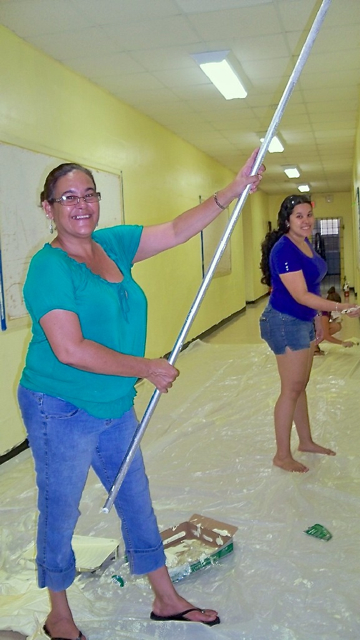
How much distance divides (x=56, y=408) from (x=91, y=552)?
0.86 metres

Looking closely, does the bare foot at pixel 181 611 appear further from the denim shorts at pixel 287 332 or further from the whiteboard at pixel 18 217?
the whiteboard at pixel 18 217

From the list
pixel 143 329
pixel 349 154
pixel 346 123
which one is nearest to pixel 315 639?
pixel 143 329

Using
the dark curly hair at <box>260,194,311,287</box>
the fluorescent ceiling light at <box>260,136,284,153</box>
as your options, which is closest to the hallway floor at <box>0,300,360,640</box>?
the dark curly hair at <box>260,194,311,287</box>

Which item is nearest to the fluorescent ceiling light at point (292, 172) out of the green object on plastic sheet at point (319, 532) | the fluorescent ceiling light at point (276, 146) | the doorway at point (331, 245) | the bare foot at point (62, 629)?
the fluorescent ceiling light at point (276, 146)

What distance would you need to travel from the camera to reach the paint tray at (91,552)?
2.00 m

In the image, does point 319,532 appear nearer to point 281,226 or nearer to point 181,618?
point 181,618

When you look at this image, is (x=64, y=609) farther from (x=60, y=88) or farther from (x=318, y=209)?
(x=318, y=209)

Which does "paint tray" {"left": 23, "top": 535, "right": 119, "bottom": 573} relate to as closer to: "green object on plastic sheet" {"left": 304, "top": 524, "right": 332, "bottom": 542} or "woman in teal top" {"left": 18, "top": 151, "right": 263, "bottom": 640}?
"woman in teal top" {"left": 18, "top": 151, "right": 263, "bottom": 640}

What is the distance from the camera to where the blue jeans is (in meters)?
1.49

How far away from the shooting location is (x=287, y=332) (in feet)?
8.70

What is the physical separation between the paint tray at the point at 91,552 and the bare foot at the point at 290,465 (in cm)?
99

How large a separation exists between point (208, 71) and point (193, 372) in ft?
8.15

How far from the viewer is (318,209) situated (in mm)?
14398

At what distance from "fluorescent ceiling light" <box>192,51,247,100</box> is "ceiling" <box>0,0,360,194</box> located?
0.08 m
